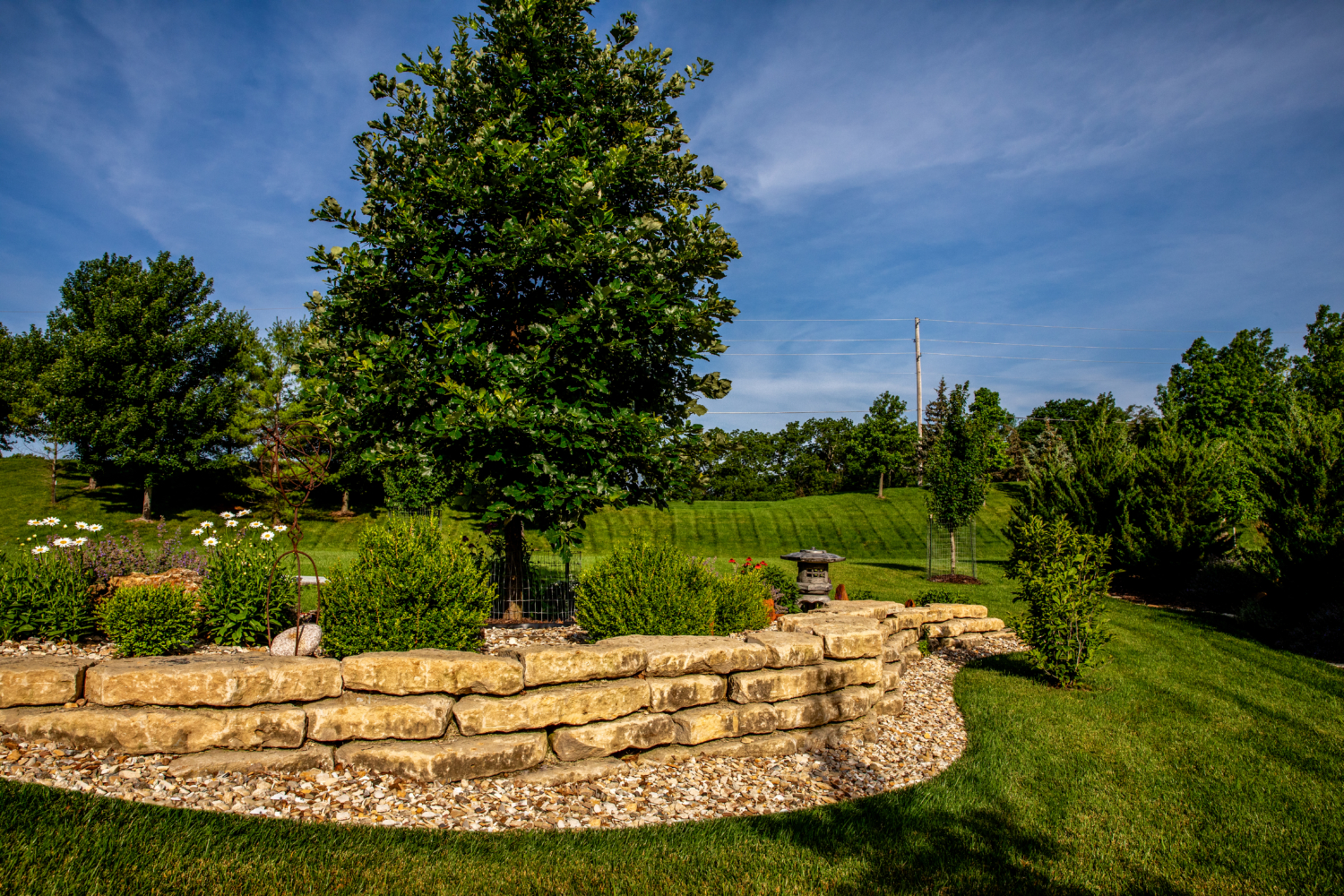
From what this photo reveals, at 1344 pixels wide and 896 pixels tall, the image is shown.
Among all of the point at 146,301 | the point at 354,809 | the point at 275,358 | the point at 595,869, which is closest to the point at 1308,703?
the point at 595,869

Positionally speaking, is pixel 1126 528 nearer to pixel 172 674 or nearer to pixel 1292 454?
pixel 1292 454

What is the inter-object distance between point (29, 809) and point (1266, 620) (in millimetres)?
15212

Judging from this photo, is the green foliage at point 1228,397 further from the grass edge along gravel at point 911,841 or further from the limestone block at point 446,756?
the limestone block at point 446,756

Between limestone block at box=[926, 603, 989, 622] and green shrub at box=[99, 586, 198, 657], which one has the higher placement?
green shrub at box=[99, 586, 198, 657]

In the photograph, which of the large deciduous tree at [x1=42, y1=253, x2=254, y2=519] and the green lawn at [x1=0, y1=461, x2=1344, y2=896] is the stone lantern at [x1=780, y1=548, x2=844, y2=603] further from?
the large deciduous tree at [x1=42, y1=253, x2=254, y2=519]

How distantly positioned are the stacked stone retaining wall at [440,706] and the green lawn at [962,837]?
679 mm

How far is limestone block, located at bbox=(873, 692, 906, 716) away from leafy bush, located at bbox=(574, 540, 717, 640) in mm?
1812

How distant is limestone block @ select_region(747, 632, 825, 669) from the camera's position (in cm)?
516

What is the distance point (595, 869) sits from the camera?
10.1 ft

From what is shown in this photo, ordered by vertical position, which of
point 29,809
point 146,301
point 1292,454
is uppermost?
point 146,301

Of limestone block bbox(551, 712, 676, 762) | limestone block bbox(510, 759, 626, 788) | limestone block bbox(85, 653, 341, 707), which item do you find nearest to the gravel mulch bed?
limestone block bbox(510, 759, 626, 788)

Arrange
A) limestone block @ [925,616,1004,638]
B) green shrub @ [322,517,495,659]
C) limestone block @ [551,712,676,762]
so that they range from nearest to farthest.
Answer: limestone block @ [551,712,676,762] → green shrub @ [322,517,495,659] → limestone block @ [925,616,1004,638]

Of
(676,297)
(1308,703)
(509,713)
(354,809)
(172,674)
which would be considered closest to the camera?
(354,809)

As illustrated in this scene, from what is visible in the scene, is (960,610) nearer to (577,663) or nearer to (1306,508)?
(1306,508)
